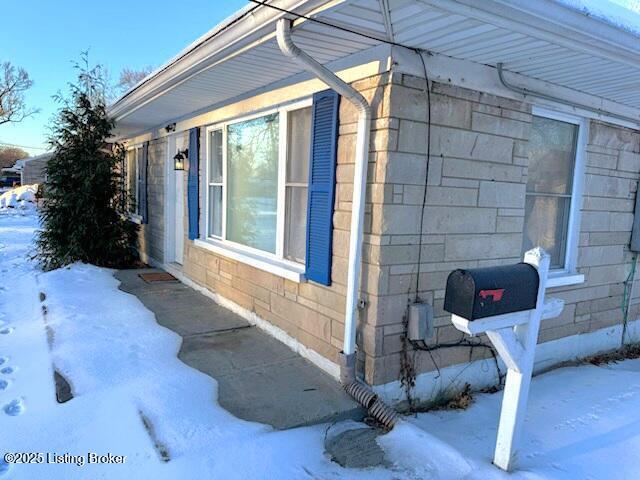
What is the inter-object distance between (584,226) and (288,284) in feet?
9.38

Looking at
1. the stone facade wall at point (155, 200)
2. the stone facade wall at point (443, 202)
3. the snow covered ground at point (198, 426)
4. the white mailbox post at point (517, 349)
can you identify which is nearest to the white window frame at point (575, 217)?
the stone facade wall at point (443, 202)

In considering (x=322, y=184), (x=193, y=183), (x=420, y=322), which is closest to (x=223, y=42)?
(x=322, y=184)

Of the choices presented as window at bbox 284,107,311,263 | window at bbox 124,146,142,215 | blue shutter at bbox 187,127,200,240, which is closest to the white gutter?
window at bbox 284,107,311,263

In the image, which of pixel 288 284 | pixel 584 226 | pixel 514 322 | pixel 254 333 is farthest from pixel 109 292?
pixel 584 226

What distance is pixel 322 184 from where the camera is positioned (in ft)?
10.8

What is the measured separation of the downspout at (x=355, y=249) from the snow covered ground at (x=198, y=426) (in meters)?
0.27

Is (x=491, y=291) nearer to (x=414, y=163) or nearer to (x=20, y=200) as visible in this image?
(x=414, y=163)

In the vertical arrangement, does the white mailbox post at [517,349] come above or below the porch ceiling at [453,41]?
below

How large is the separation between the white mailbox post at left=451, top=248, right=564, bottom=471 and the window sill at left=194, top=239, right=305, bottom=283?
173 cm

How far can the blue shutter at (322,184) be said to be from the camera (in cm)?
321

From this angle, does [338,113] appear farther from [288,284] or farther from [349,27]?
[288,284]

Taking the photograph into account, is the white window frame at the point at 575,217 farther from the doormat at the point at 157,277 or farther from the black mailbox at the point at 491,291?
the doormat at the point at 157,277

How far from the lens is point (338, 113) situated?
10.4ft

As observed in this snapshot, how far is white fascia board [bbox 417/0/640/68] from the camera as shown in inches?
83.0
